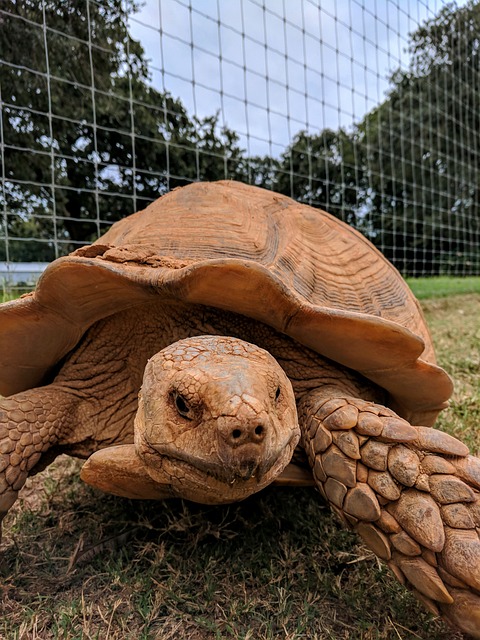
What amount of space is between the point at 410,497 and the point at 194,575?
640mm

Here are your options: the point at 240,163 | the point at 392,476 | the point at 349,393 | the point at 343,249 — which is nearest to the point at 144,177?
the point at 240,163

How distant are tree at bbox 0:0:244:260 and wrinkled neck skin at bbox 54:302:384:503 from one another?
295cm

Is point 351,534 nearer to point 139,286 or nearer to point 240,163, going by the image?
point 139,286

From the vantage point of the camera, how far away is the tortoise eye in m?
0.97

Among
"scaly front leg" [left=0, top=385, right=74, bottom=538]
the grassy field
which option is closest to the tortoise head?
the grassy field

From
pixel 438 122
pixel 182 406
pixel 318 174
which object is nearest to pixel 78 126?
pixel 318 174

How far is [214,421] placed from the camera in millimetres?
916

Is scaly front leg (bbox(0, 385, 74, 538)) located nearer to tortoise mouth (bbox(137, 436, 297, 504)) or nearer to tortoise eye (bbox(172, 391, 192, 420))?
tortoise mouth (bbox(137, 436, 297, 504))

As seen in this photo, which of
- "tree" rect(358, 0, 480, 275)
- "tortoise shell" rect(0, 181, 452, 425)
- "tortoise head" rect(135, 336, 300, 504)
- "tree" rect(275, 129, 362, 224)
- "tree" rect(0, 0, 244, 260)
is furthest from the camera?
"tree" rect(358, 0, 480, 275)

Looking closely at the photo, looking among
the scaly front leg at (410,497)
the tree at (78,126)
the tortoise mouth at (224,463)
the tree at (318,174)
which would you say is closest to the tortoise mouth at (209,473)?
the tortoise mouth at (224,463)

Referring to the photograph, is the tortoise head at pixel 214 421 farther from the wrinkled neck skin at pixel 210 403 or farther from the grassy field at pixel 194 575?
the grassy field at pixel 194 575

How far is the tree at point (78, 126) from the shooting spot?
4.52 meters

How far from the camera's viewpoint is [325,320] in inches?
51.8

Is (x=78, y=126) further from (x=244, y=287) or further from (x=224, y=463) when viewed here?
(x=224, y=463)
